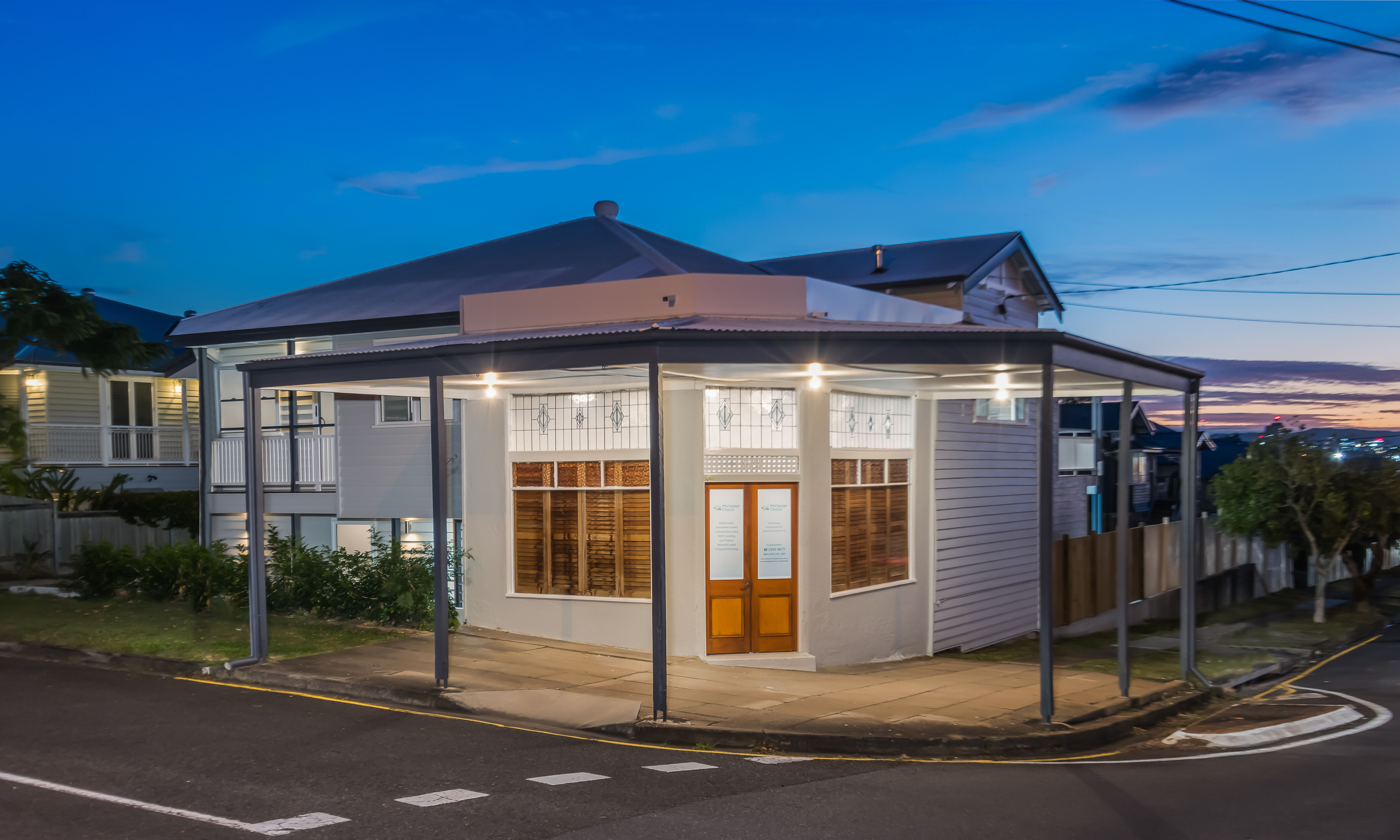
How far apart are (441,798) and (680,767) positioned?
188 cm

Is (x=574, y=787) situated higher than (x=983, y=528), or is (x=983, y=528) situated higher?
(x=983, y=528)

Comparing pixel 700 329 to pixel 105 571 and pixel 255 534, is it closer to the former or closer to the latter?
pixel 255 534

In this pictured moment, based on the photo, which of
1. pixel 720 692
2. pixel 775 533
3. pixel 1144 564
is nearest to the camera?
pixel 720 692

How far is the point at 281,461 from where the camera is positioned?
19031 millimetres

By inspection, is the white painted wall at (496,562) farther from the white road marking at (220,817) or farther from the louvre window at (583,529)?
the white road marking at (220,817)

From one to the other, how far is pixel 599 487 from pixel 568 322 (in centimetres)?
213

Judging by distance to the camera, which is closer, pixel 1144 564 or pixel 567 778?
pixel 567 778

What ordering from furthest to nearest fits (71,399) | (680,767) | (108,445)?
(71,399)
(108,445)
(680,767)

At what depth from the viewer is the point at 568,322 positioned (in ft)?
46.0

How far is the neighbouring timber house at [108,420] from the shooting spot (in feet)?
95.2

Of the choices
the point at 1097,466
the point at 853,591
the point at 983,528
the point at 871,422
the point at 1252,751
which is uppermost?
the point at 871,422

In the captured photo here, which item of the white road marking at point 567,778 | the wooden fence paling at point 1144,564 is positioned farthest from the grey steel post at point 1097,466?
the white road marking at point 567,778

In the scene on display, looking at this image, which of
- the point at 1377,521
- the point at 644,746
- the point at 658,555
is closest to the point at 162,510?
the point at 658,555

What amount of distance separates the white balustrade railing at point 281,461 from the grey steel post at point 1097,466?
15.8 m
